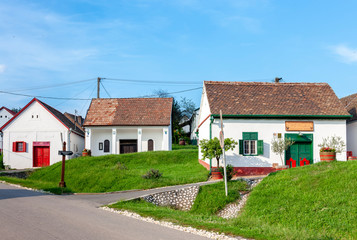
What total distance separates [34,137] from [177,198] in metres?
24.6

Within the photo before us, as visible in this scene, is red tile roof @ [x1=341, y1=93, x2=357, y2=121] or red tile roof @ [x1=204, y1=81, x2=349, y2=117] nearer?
red tile roof @ [x1=204, y1=81, x2=349, y2=117]

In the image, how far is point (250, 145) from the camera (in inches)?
884

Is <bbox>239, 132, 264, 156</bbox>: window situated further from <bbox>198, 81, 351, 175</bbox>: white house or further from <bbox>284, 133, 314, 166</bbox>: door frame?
<bbox>284, 133, 314, 166</bbox>: door frame

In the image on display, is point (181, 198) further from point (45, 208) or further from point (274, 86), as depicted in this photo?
point (274, 86)

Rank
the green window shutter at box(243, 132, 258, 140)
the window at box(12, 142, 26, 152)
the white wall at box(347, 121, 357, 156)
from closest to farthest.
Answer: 1. the green window shutter at box(243, 132, 258, 140)
2. the white wall at box(347, 121, 357, 156)
3. the window at box(12, 142, 26, 152)

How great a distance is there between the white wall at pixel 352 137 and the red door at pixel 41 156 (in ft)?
88.4

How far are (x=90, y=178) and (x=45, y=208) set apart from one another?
518 inches

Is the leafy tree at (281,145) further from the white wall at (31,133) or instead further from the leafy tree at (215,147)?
the white wall at (31,133)

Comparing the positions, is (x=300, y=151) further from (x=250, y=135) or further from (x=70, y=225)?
(x=70, y=225)

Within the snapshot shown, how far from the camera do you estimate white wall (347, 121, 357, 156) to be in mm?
24797

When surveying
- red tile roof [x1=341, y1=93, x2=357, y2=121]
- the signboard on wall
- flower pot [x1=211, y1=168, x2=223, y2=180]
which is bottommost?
flower pot [x1=211, y1=168, x2=223, y2=180]

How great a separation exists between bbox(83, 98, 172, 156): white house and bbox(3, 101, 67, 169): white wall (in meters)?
3.32

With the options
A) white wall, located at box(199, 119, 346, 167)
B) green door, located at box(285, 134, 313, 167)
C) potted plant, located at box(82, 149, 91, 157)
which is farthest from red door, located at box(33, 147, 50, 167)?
green door, located at box(285, 134, 313, 167)

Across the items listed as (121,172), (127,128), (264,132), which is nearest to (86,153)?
(127,128)
